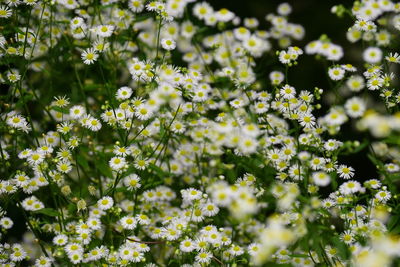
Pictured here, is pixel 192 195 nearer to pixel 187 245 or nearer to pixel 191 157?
pixel 187 245

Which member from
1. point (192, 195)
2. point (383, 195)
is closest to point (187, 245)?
point (192, 195)

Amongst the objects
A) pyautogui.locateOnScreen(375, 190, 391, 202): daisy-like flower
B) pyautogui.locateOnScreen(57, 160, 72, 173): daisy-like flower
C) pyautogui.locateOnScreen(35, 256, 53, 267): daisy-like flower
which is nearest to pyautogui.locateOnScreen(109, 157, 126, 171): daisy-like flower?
pyautogui.locateOnScreen(57, 160, 72, 173): daisy-like flower

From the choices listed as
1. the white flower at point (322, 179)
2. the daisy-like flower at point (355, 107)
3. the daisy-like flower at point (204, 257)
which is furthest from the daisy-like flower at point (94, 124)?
the daisy-like flower at point (355, 107)

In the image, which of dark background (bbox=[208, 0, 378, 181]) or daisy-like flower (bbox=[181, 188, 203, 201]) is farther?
dark background (bbox=[208, 0, 378, 181])

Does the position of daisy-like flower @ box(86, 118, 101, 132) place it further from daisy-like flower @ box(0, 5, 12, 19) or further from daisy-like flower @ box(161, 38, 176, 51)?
daisy-like flower @ box(0, 5, 12, 19)

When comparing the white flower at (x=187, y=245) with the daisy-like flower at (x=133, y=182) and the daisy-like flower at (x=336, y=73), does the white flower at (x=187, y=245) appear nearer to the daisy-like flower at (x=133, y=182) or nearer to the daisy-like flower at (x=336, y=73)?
the daisy-like flower at (x=133, y=182)

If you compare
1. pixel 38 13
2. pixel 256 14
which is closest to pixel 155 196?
pixel 38 13

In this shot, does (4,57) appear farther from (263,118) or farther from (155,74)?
(263,118)
